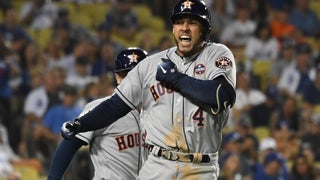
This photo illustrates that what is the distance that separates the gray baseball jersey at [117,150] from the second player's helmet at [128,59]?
0.92 ft

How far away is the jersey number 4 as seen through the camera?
5133 millimetres

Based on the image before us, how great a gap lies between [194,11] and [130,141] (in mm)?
1229

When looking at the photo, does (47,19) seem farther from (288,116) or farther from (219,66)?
(219,66)

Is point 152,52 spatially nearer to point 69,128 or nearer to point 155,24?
point 155,24

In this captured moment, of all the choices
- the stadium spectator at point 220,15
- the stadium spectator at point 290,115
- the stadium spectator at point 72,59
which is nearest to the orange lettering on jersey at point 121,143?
the stadium spectator at point 290,115

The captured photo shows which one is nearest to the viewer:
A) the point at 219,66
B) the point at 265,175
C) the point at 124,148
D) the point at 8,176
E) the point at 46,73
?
the point at 219,66

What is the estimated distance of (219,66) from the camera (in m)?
5.12

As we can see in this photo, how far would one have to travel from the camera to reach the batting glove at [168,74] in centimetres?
511

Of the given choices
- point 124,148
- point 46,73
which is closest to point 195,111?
point 124,148

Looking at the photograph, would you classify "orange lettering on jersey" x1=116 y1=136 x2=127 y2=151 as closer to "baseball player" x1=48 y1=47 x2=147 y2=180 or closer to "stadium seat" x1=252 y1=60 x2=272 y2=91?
"baseball player" x1=48 y1=47 x2=147 y2=180

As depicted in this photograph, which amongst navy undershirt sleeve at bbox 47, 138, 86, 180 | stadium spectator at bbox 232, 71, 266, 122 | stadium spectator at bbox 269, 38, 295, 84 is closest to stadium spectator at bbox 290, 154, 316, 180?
stadium spectator at bbox 232, 71, 266, 122

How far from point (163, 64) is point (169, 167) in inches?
22.8

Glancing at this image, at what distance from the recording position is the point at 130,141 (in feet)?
19.8

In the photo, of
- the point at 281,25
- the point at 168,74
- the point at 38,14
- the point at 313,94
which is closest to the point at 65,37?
the point at 38,14
